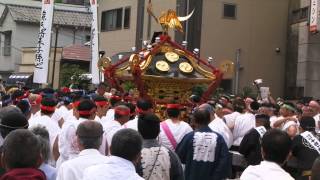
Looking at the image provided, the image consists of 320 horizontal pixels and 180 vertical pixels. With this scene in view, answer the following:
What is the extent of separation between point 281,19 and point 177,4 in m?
5.36

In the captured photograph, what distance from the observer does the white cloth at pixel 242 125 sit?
31.1 feet

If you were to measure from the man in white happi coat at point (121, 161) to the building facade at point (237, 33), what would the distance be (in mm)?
20550

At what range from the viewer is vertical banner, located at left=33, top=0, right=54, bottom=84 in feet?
46.6

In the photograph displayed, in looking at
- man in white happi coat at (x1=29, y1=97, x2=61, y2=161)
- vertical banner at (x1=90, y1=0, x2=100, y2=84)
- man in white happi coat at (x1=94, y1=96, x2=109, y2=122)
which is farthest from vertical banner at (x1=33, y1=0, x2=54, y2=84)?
man in white happi coat at (x1=29, y1=97, x2=61, y2=161)

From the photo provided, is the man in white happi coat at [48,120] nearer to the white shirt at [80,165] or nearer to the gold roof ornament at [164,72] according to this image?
the white shirt at [80,165]

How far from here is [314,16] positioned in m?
17.7

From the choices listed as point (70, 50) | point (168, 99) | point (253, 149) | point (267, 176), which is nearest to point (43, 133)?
point (267, 176)

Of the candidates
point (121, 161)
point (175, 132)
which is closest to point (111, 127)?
point (175, 132)

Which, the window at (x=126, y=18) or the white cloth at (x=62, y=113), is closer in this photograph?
the white cloth at (x=62, y=113)

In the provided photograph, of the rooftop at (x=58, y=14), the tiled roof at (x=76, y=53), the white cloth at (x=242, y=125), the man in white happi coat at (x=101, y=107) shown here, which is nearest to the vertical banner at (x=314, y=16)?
the white cloth at (x=242, y=125)

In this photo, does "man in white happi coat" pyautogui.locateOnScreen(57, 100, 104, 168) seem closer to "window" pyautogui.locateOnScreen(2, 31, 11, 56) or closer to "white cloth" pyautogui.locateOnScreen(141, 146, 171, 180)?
"white cloth" pyautogui.locateOnScreen(141, 146, 171, 180)

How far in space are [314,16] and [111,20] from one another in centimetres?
1496

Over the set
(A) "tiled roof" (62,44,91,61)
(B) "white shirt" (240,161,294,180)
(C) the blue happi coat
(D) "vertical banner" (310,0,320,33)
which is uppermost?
(D) "vertical banner" (310,0,320,33)

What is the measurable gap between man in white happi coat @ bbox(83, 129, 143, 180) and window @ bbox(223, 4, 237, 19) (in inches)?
890
